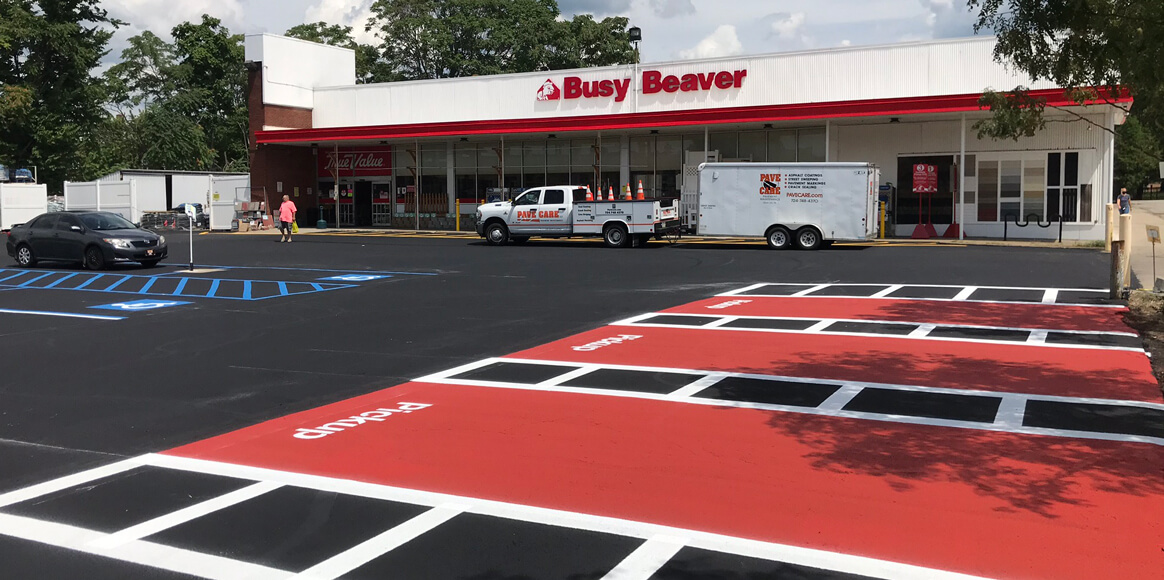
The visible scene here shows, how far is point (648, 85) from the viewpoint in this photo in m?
38.9

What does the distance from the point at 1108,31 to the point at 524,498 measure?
22.4 feet

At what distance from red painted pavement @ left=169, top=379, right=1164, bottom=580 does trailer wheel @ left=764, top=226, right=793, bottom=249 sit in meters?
20.6

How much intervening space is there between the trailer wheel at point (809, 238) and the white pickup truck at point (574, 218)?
4.17 metres

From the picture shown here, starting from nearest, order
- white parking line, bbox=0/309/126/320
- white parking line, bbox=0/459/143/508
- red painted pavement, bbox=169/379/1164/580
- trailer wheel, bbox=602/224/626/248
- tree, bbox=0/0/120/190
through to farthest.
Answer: red painted pavement, bbox=169/379/1164/580
white parking line, bbox=0/459/143/508
white parking line, bbox=0/309/126/320
trailer wheel, bbox=602/224/626/248
tree, bbox=0/0/120/190

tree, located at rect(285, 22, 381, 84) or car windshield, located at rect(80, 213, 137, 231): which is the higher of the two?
tree, located at rect(285, 22, 381, 84)

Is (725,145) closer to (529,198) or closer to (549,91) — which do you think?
(549,91)

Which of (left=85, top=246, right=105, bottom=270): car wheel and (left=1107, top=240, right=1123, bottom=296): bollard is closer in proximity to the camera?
(left=1107, top=240, right=1123, bottom=296): bollard

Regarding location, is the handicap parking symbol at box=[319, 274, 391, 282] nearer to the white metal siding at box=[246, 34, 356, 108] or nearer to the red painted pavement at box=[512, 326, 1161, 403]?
the red painted pavement at box=[512, 326, 1161, 403]

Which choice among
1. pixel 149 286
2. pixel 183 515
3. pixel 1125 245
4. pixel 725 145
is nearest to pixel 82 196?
pixel 725 145

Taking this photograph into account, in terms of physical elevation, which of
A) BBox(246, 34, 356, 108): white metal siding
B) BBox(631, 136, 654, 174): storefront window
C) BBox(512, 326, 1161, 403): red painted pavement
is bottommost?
BBox(512, 326, 1161, 403): red painted pavement

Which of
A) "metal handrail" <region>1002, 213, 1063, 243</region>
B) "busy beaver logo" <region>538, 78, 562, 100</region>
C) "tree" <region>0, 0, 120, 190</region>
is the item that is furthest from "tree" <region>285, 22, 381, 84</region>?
"metal handrail" <region>1002, 213, 1063, 243</region>

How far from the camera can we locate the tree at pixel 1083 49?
831 centimetres

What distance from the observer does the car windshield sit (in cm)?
2436

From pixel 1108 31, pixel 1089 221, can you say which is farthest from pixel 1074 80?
pixel 1089 221
